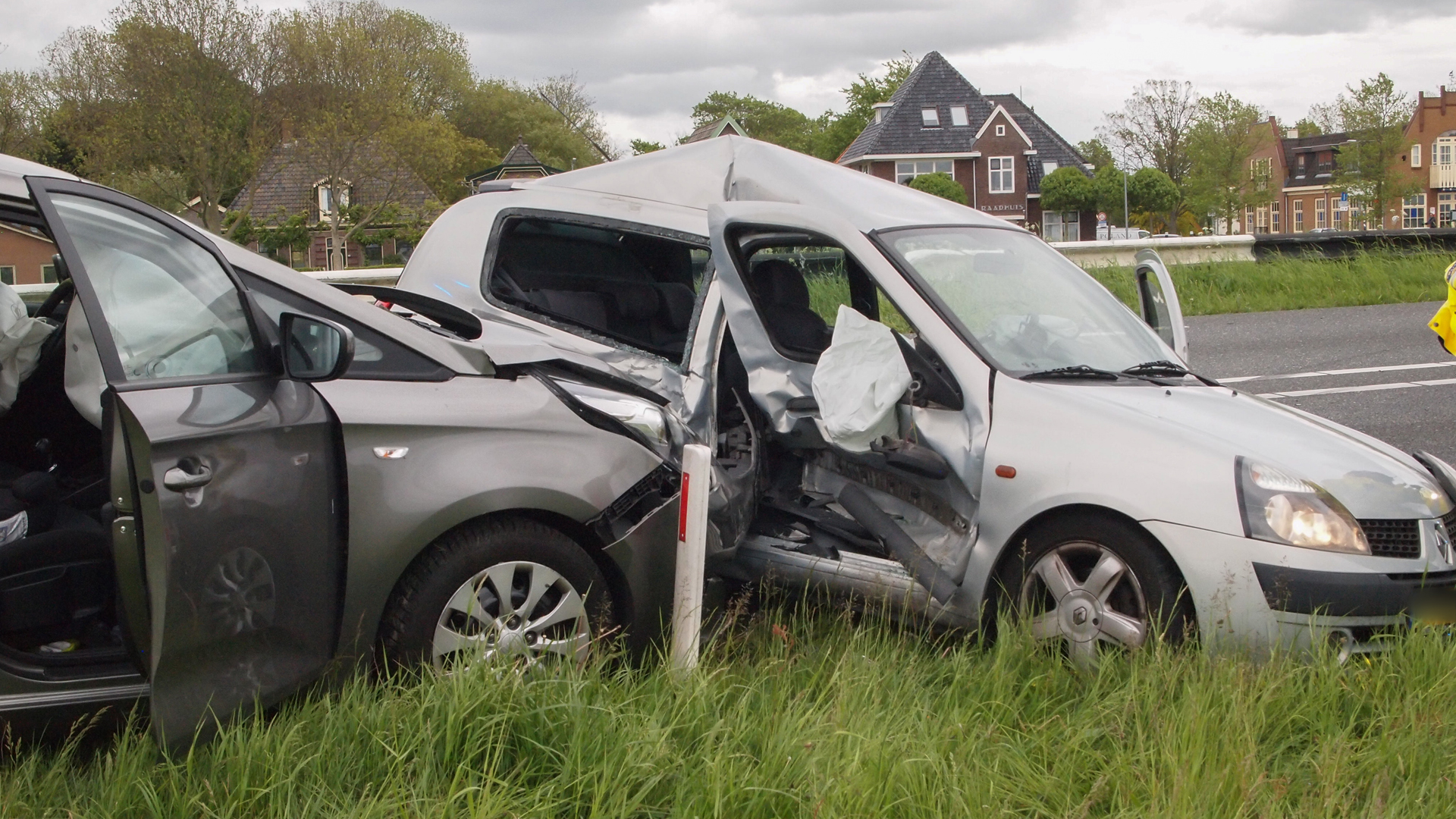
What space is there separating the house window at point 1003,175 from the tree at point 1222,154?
11.3m

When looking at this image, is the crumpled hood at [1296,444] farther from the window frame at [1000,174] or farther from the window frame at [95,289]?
the window frame at [1000,174]

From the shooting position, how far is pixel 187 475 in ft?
9.87

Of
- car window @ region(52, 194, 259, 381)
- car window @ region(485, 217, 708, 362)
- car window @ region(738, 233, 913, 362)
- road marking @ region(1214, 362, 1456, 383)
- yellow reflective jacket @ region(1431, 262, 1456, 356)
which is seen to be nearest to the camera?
car window @ region(52, 194, 259, 381)

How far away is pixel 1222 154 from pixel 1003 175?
531 inches

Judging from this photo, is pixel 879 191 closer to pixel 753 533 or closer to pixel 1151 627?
pixel 753 533

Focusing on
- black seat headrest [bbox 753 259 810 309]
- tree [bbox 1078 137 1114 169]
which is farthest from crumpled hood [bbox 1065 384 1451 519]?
tree [bbox 1078 137 1114 169]

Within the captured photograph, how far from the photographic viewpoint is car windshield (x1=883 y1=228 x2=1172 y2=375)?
14.8ft

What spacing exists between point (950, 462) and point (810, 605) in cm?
81

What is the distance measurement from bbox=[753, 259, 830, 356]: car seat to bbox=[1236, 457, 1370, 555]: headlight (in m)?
1.84

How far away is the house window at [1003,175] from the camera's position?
7756cm

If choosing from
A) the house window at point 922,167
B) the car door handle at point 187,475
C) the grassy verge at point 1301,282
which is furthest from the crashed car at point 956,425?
the house window at point 922,167

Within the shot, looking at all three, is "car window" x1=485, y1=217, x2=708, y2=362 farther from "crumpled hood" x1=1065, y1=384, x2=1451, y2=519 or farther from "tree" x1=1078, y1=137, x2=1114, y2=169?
"tree" x1=1078, y1=137, x2=1114, y2=169

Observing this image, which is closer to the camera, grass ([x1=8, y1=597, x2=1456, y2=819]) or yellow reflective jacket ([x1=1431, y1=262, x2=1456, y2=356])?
grass ([x1=8, y1=597, x2=1456, y2=819])

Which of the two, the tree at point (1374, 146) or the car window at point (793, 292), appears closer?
the car window at point (793, 292)
